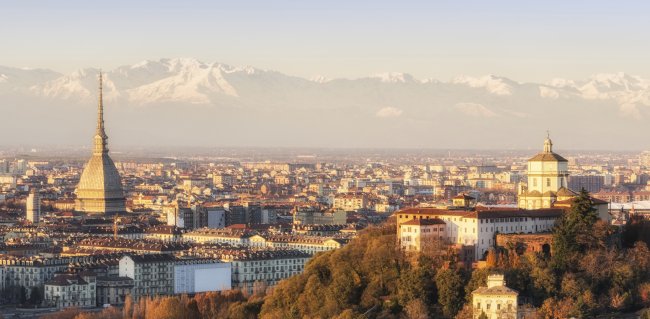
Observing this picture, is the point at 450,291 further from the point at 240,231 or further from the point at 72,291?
the point at 240,231

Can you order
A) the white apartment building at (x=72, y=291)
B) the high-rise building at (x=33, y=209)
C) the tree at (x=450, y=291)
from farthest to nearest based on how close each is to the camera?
the high-rise building at (x=33, y=209), the white apartment building at (x=72, y=291), the tree at (x=450, y=291)

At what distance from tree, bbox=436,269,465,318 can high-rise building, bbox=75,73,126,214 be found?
209ft

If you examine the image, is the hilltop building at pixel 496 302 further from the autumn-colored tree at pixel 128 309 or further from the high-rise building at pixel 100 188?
the high-rise building at pixel 100 188

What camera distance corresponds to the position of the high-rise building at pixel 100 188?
11175 centimetres

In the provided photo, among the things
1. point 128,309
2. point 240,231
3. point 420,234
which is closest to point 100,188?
point 240,231

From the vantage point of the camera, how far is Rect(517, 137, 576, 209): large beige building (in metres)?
58.8

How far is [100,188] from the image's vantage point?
112 meters

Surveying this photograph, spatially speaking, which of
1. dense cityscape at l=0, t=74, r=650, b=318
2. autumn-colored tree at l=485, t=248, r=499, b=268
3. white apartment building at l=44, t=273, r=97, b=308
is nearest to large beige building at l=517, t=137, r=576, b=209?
dense cityscape at l=0, t=74, r=650, b=318

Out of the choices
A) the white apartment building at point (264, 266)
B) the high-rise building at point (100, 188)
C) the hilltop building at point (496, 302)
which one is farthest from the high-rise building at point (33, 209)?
the hilltop building at point (496, 302)

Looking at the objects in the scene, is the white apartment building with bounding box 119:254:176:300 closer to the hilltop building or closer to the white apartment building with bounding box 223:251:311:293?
the white apartment building with bounding box 223:251:311:293

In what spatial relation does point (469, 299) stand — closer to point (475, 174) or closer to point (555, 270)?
point (555, 270)

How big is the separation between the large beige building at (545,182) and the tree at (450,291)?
34.5 ft

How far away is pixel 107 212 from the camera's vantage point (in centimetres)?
10988

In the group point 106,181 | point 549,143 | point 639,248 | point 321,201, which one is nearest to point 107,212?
point 106,181
